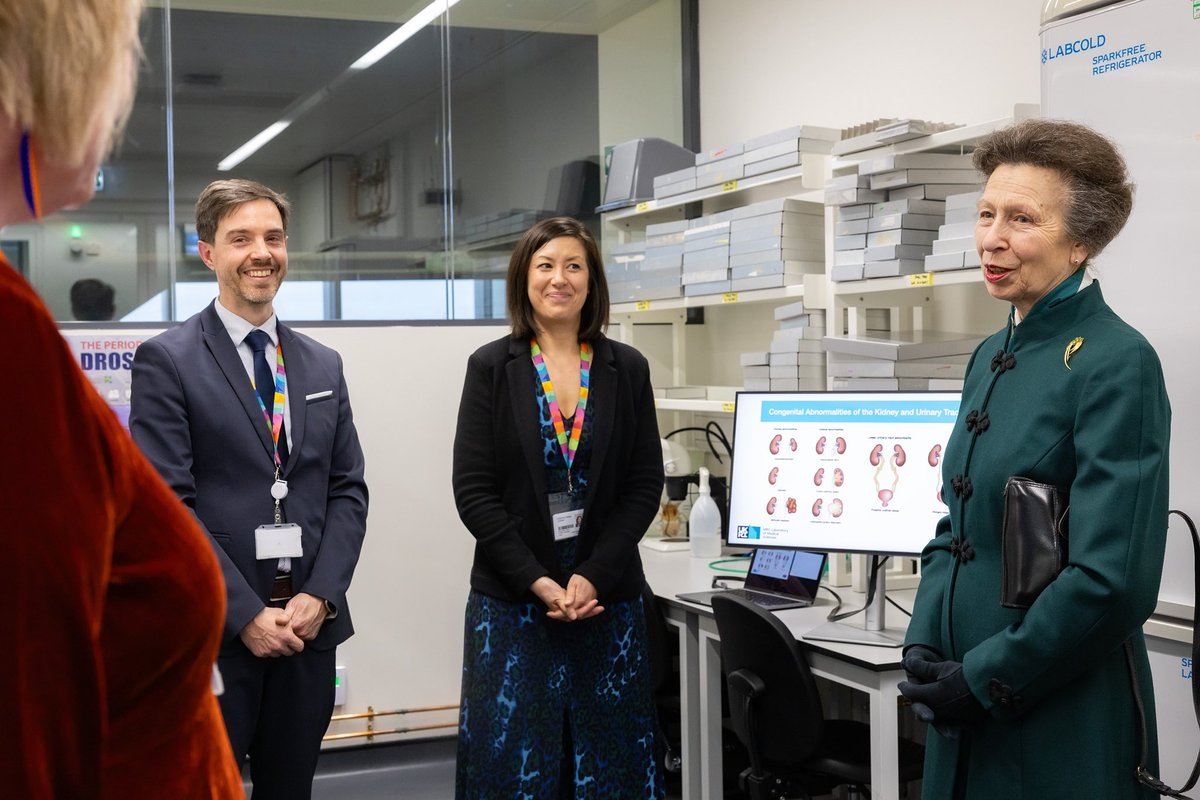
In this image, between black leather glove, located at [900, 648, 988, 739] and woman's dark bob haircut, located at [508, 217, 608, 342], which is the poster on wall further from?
black leather glove, located at [900, 648, 988, 739]

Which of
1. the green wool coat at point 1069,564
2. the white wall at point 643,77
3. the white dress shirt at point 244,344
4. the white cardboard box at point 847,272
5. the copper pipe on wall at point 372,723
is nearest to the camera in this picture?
the green wool coat at point 1069,564

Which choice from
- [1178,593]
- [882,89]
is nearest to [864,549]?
[1178,593]

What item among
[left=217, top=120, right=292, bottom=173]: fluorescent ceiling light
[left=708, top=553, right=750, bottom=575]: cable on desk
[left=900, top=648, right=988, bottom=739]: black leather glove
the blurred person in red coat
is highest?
[left=217, top=120, right=292, bottom=173]: fluorescent ceiling light

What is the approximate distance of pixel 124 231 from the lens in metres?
3.67

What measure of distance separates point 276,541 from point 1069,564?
1.45 meters

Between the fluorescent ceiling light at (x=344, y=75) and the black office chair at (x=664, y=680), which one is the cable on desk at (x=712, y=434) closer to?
the black office chair at (x=664, y=680)

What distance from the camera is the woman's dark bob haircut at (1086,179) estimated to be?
5.32 ft

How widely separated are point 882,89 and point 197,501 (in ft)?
8.31

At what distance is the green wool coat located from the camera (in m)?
1.48

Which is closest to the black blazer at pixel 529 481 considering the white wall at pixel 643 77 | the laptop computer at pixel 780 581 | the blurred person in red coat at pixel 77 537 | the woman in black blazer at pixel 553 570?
the woman in black blazer at pixel 553 570

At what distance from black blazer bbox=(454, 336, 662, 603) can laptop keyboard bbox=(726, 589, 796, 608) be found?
48 centimetres

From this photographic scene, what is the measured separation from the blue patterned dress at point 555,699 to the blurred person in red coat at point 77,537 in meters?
1.78

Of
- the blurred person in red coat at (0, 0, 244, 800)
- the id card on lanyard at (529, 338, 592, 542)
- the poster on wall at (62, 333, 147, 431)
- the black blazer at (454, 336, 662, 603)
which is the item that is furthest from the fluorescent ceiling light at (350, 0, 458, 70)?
the blurred person in red coat at (0, 0, 244, 800)

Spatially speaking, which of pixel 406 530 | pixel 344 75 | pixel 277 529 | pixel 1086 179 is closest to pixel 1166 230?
pixel 1086 179
